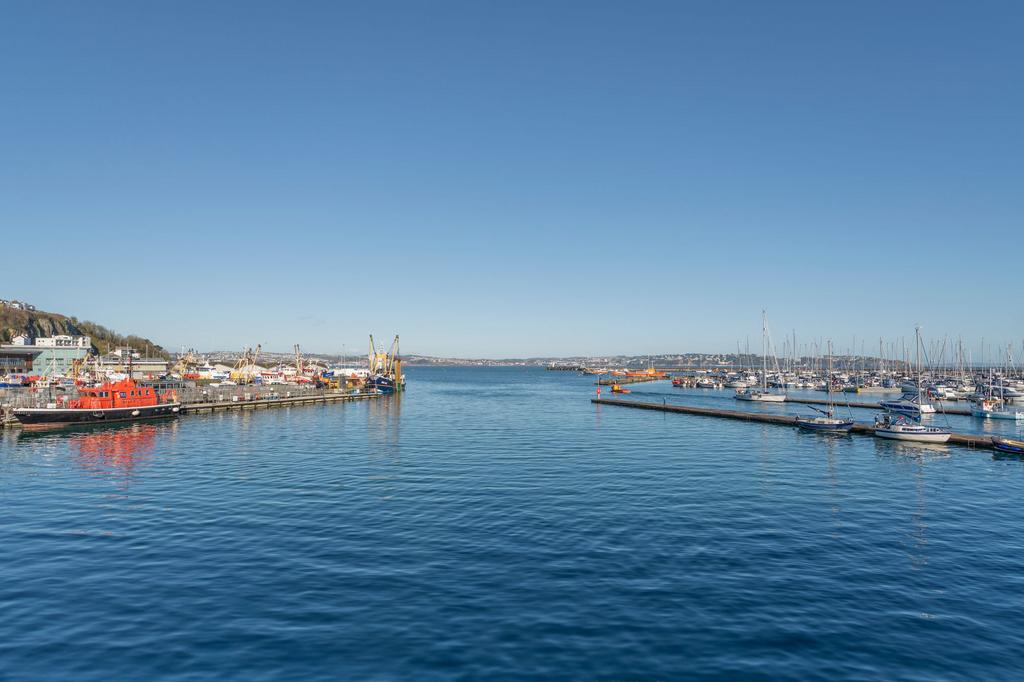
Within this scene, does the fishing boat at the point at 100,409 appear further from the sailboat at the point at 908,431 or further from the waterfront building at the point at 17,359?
the sailboat at the point at 908,431

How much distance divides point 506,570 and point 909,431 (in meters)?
65.3

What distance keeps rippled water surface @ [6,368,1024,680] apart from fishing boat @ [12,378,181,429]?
2510 centimetres

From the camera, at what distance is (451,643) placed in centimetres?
1730

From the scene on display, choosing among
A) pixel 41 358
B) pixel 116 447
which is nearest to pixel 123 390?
pixel 116 447

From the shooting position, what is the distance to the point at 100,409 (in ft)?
252

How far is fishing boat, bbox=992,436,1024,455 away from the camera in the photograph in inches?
2313

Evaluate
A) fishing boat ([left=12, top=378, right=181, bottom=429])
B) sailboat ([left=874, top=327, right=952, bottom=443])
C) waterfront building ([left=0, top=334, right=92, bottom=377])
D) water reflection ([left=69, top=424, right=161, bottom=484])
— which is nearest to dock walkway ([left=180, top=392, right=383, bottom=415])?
fishing boat ([left=12, top=378, right=181, bottom=429])

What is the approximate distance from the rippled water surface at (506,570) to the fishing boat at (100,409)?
2510 cm

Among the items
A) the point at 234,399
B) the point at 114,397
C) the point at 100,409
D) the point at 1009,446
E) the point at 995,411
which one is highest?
the point at 114,397

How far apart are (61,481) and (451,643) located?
40661mm

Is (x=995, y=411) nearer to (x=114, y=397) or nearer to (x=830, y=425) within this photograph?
(x=830, y=425)

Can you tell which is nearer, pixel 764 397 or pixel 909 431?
pixel 909 431

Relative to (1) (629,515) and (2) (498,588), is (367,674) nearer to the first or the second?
(2) (498,588)

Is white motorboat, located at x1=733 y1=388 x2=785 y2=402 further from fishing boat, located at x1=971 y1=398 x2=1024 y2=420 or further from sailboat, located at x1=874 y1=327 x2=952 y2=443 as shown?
sailboat, located at x1=874 y1=327 x2=952 y2=443
